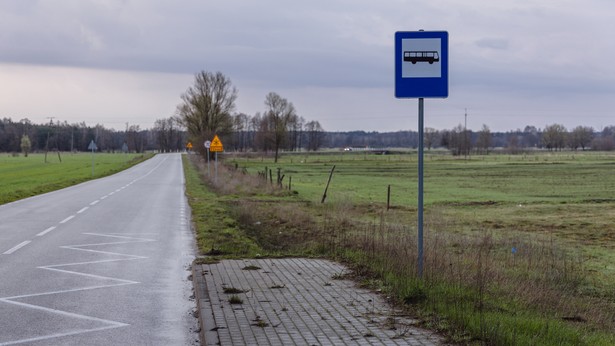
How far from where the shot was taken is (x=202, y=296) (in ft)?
27.2

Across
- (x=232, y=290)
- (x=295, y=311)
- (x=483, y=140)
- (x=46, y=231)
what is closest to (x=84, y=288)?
(x=232, y=290)

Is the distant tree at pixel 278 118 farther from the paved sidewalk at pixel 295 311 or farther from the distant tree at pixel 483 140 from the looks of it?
the paved sidewalk at pixel 295 311

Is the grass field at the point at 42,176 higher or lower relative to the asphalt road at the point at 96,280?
lower

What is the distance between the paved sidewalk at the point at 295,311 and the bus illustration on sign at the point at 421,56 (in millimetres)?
2913

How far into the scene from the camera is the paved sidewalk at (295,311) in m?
6.23

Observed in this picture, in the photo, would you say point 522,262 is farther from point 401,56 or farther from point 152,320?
point 152,320

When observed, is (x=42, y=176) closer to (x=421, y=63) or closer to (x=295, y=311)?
(x=421, y=63)

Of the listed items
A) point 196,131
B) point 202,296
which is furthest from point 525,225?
point 196,131

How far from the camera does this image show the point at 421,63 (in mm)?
8492

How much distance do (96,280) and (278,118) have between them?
12415 centimetres

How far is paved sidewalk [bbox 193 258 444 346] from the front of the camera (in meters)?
6.23

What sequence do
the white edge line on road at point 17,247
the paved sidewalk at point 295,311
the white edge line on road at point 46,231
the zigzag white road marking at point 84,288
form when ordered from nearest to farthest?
the paved sidewalk at point 295,311 → the zigzag white road marking at point 84,288 → the white edge line on road at point 17,247 → the white edge line on road at point 46,231

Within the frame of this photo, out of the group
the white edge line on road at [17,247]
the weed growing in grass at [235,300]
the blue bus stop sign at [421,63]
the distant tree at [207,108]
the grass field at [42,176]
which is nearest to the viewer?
the weed growing in grass at [235,300]

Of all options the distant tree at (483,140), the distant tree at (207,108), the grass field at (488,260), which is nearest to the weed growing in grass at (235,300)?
the grass field at (488,260)
